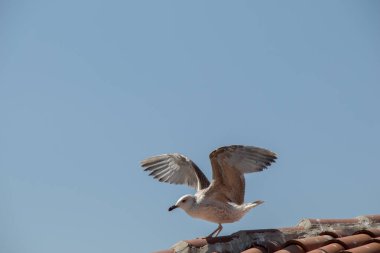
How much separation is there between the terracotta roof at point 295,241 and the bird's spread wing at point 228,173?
0.75m

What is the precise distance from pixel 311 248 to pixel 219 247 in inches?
28.7

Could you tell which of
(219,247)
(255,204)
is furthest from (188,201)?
(219,247)

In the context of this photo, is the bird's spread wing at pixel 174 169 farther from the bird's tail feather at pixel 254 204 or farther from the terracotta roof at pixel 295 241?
the terracotta roof at pixel 295 241

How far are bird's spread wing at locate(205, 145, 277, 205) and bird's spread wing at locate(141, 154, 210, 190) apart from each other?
0.79m

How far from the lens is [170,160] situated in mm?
6938

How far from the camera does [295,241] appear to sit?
4.39 metres

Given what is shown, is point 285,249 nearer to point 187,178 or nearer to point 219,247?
point 219,247

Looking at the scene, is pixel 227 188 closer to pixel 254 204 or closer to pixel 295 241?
pixel 254 204

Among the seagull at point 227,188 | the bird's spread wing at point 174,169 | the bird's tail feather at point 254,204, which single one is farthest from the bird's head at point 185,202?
the bird's spread wing at point 174,169

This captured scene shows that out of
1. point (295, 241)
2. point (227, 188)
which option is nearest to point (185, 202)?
point (227, 188)

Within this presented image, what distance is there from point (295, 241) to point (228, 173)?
→ 1393mm

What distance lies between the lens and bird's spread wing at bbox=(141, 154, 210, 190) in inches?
262

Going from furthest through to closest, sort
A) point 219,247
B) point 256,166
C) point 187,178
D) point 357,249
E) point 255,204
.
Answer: point 187,178 → point 256,166 → point 255,204 → point 219,247 → point 357,249

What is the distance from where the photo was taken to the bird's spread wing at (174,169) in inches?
262
